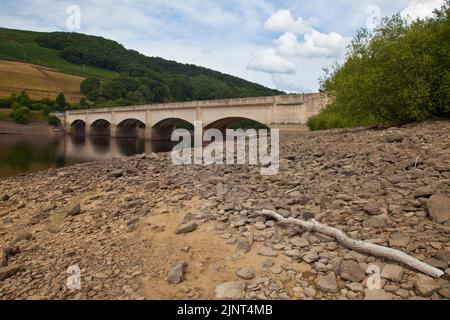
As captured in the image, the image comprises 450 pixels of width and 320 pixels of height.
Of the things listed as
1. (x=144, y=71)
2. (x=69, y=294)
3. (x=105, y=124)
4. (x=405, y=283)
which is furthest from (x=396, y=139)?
(x=144, y=71)

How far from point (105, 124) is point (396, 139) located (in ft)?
264

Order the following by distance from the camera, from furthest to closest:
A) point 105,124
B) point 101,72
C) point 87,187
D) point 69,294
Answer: point 101,72 < point 105,124 < point 87,187 < point 69,294

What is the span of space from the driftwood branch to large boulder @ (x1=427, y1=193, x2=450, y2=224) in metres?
1.35

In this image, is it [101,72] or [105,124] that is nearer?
[105,124]

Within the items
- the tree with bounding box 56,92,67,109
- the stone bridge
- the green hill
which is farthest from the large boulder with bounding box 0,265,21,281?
the tree with bounding box 56,92,67,109

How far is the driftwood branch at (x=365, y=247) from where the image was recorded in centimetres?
404

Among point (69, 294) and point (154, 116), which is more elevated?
point (154, 116)

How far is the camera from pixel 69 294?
4.72 m

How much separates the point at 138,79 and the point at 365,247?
121789 millimetres

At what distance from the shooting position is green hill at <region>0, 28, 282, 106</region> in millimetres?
108312

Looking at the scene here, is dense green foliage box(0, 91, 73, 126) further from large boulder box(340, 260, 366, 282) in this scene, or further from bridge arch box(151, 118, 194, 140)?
large boulder box(340, 260, 366, 282)

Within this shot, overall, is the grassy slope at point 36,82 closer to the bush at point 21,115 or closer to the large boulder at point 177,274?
the bush at point 21,115
